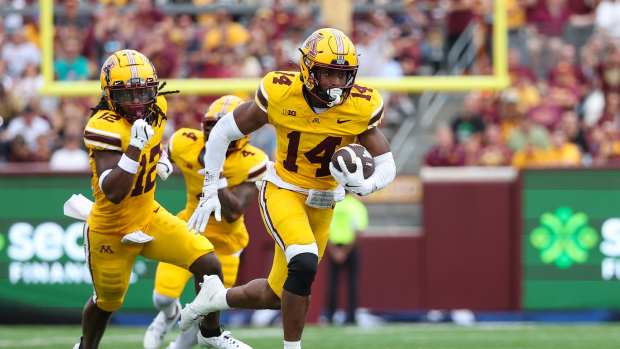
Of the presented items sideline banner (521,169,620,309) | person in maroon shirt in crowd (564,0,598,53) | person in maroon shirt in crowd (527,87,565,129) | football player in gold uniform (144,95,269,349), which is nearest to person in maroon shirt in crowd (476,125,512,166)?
person in maroon shirt in crowd (527,87,565,129)

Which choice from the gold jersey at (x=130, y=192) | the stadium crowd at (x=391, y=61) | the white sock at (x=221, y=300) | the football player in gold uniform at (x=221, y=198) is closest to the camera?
the gold jersey at (x=130, y=192)

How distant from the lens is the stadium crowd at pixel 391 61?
41.4ft

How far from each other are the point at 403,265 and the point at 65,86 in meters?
3.63

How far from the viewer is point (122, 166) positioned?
23.9 feet

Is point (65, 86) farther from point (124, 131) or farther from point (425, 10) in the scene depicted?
point (124, 131)

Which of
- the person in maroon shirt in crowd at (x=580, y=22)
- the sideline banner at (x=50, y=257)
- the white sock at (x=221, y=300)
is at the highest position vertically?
the person in maroon shirt in crowd at (x=580, y=22)

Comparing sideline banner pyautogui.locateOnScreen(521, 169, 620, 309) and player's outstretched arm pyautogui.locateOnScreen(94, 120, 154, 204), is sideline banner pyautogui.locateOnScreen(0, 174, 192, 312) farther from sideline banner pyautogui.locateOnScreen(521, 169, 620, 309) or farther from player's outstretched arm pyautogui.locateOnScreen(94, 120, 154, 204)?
player's outstretched arm pyautogui.locateOnScreen(94, 120, 154, 204)

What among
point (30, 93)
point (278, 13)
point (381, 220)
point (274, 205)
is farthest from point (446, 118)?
point (274, 205)

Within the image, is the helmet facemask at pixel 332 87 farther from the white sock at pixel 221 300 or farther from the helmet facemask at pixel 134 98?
the white sock at pixel 221 300

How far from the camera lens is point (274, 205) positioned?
7.38 m

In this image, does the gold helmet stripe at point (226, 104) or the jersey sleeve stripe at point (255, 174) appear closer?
the gold helmet stripe at point (226, 104)

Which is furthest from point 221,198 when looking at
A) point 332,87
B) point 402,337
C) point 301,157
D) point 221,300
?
point 402,337

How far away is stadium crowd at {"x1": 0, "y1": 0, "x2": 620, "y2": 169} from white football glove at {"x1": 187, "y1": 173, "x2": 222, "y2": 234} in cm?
466

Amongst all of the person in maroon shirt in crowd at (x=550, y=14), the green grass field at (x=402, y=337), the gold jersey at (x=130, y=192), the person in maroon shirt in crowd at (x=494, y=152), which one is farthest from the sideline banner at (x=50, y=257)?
the person in maroon shirt in crowd at (x=550, y=14)
